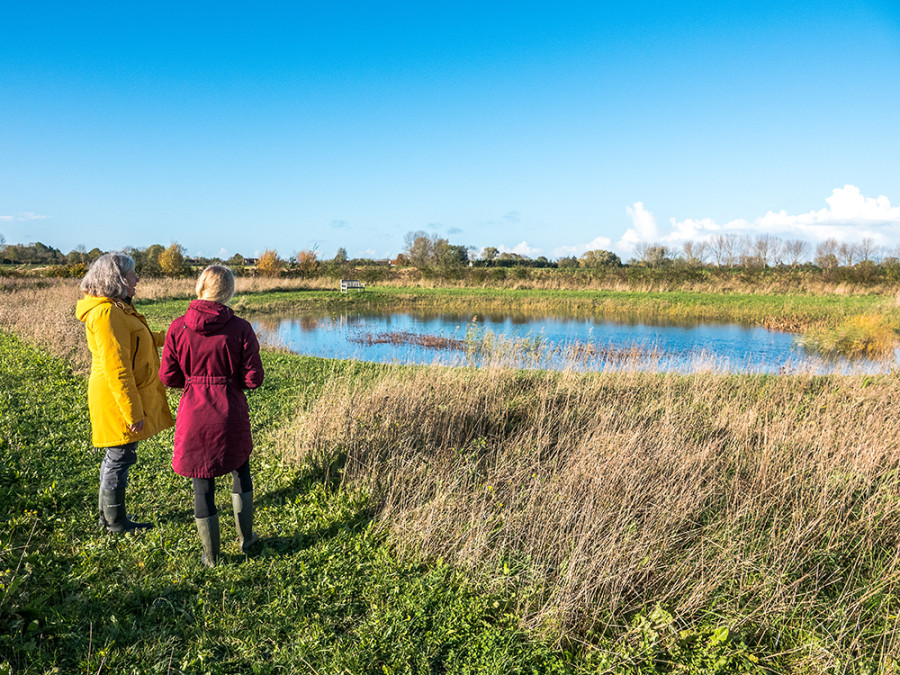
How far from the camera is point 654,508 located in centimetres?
413

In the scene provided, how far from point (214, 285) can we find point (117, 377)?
3.54 ft

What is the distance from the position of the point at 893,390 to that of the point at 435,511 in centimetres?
758

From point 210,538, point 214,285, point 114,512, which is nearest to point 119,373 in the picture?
point 214,285

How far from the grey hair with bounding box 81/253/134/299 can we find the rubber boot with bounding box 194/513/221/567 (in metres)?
1.78

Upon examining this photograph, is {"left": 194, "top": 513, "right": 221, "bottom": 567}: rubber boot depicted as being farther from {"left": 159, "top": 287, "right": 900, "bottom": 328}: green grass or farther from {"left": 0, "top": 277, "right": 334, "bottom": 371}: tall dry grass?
{"left": 159, "top": 287, "right": 900, "bottom": 328}: green grass

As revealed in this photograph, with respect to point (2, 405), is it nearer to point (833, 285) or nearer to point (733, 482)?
point (733, 482)

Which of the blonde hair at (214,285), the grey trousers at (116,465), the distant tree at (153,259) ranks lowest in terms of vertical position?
the grey trousers at (116,465)

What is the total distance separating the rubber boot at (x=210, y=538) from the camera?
363cm

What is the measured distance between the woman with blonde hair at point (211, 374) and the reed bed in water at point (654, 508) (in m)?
1.61

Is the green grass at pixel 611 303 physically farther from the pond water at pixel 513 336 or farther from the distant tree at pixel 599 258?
the distant tree at pixel 599 258

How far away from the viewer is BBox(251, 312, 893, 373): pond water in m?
13.4

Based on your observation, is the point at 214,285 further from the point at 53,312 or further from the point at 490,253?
the point at 490,253

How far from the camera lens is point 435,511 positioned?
4.14 m

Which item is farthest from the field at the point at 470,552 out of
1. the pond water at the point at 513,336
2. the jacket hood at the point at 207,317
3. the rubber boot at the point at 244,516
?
the pond water at the point at 513,336
